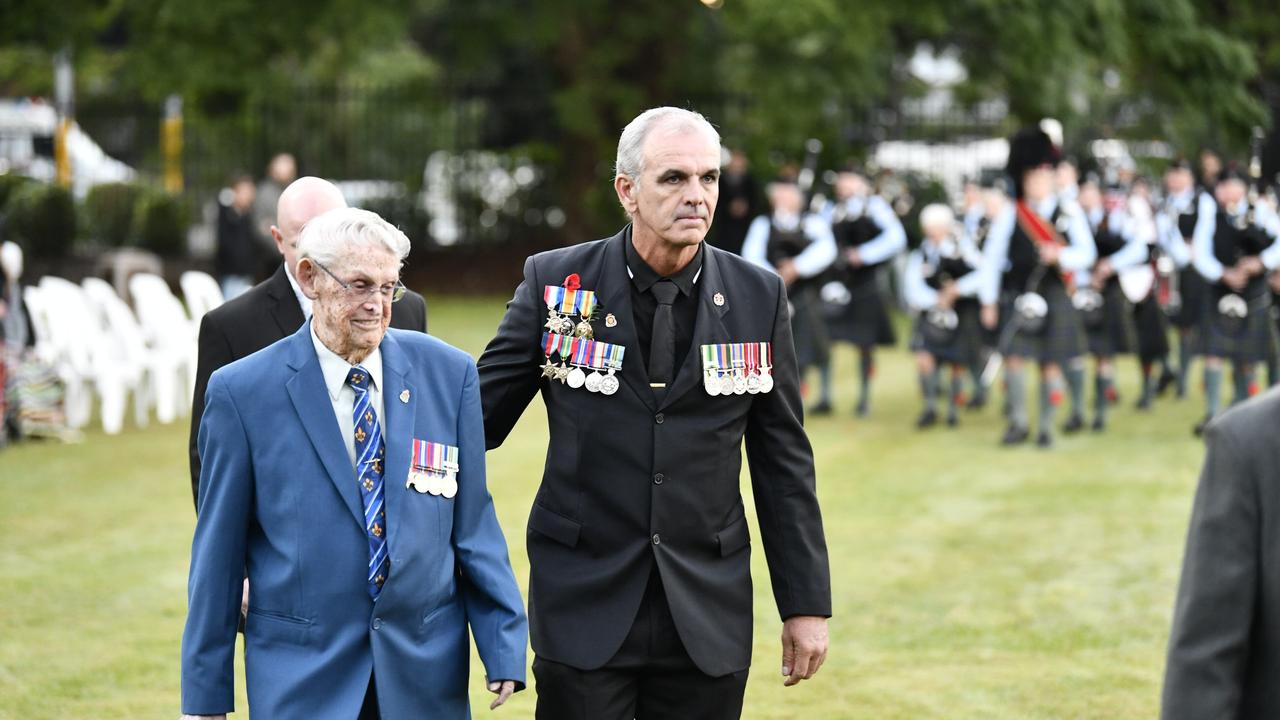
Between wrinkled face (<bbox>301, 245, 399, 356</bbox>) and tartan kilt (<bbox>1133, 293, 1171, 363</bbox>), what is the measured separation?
531 inches

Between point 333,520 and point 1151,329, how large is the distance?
45.0 ft

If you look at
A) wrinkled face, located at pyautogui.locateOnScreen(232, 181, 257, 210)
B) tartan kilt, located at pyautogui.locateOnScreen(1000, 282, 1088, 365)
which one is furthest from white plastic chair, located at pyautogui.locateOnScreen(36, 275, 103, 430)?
tartan kilt, located at pyautogui.locateOnScreen(1000, 282, 1088, 365)

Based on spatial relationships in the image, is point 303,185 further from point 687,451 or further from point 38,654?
point 38,654

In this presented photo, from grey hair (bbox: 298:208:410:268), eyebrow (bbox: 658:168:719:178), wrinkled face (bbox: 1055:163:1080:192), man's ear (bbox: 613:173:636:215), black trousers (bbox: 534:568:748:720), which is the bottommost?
black trousers (bbox: 534:568:748:720)

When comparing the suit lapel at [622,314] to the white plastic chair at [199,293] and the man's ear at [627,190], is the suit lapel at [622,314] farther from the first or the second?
the white plastic chair at [199,293]

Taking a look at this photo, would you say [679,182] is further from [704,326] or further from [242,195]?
[242,195]

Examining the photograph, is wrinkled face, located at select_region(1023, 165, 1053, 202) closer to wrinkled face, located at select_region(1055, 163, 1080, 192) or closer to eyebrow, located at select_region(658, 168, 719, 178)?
wrinkled face, located at select_region(1055, 163, 1080, 192)

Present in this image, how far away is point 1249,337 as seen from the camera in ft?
46.1

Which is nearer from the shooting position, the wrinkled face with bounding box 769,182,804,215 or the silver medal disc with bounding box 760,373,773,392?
the silver medal disc with bounding box 760,373,773,392

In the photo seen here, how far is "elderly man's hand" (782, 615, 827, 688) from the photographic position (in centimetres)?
412

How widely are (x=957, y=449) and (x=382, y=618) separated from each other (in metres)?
10.5

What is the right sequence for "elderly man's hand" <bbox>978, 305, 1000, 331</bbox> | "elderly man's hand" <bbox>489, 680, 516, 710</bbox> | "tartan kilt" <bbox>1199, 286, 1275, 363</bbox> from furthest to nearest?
"elderly man's hand" <bbox>978, 305, 1000, 331</bbox>
"tartan kilt" <bbox>1199, 286, 1275, 363</bbox>
"elderly man's hand" <bbox>489, 680, 516, 710</bbox>

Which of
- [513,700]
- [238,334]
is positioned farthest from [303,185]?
[513,700]

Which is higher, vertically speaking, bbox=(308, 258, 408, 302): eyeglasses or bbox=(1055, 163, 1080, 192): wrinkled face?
bbox=(1055, 163, 1080, 192): wrinkled face
